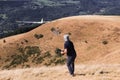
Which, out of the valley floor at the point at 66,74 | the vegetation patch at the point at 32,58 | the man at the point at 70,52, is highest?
the man at the point at 70,52

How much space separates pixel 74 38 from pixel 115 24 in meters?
5.95

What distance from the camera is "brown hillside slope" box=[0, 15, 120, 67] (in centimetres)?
5178

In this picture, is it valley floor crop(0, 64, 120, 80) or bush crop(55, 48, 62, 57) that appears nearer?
valley floor crop(0, 64, 120, 80)

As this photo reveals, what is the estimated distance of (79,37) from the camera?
5569 centimetres

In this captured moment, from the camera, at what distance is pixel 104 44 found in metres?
51.9

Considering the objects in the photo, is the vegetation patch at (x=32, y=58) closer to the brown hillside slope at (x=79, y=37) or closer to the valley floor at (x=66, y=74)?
the brown hillside slope at (x=79, y=37)

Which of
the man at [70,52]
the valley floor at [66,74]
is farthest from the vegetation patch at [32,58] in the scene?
the man at [70,52]

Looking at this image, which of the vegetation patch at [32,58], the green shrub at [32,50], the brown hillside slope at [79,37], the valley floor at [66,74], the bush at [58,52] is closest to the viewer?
the valley floor at [66,74]

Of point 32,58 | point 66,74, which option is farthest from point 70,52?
point 32,58

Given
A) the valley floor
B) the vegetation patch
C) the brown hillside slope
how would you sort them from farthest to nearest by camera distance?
the brown hillside slope, the vegetation patch, the valley floor

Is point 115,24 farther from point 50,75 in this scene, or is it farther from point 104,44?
point 50,75

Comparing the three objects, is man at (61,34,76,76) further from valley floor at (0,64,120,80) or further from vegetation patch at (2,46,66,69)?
vegetation patch at (2,46,66,69)

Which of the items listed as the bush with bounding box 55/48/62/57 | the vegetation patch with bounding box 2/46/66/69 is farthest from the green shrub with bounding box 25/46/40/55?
the bush with bounding box 55/48/62/57

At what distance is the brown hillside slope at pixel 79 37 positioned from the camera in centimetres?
5178
